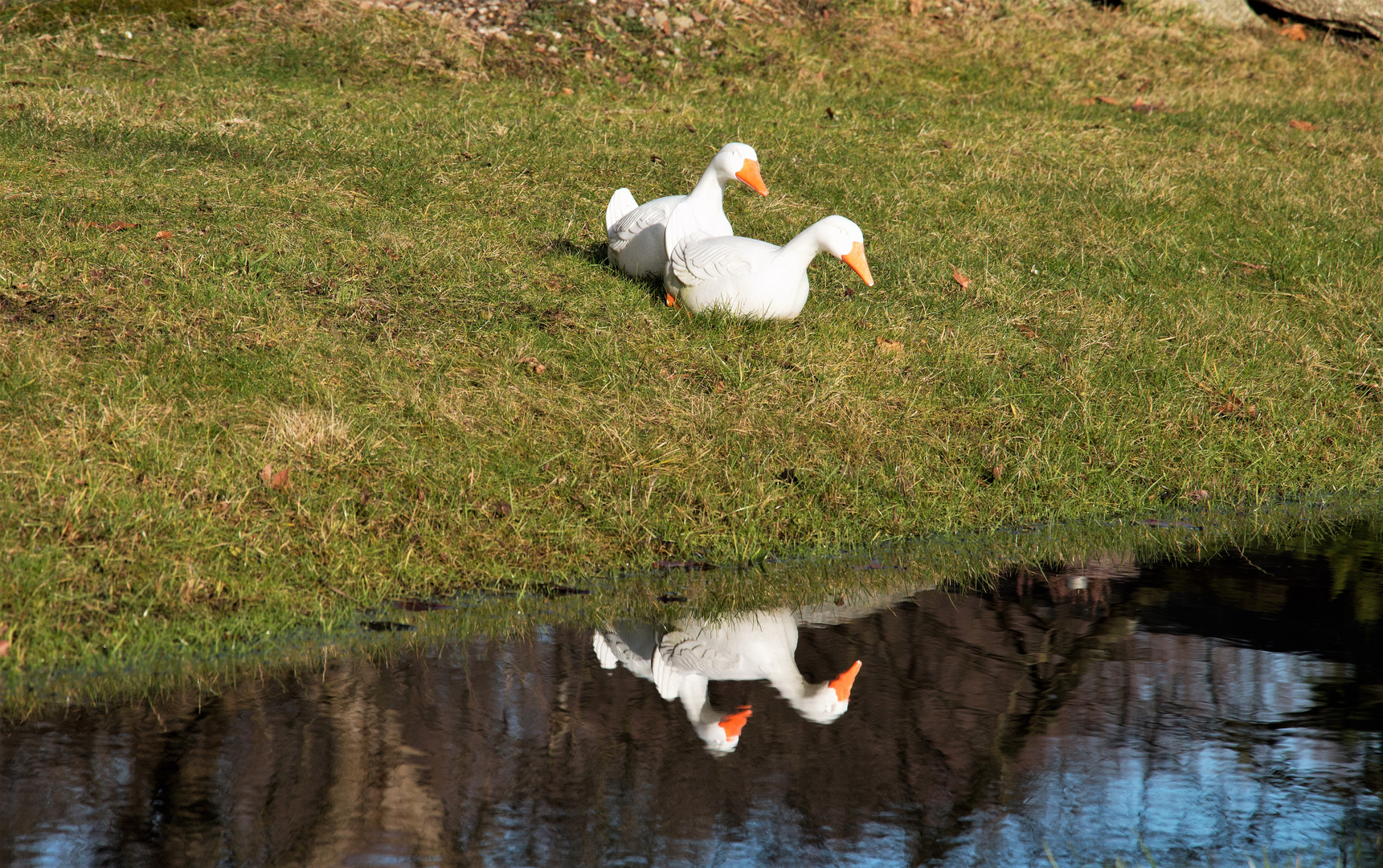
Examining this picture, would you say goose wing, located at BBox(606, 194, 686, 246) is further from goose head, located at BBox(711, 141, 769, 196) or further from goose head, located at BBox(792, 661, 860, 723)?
goose head, located at BBox(792, 661, 860, 723)

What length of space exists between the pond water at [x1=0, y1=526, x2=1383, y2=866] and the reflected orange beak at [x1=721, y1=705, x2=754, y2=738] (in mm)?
16

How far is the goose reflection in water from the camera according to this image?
412cm

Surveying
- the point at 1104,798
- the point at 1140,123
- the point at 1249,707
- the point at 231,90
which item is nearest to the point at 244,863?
the point at 1104,798

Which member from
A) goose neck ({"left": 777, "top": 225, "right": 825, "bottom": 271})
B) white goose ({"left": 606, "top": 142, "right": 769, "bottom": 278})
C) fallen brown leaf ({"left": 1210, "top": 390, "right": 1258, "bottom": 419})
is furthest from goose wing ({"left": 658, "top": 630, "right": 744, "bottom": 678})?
fallen brown leaf ({"left": 1210, "top": 390, "right": 1258, "bottom": 419})

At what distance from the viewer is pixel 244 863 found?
328cm

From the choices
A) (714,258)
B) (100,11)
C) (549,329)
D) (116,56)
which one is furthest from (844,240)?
(100,11)

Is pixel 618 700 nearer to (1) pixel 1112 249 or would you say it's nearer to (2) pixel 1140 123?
(1) pixel 1112 249

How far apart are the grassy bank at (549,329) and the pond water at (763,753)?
2.70ft

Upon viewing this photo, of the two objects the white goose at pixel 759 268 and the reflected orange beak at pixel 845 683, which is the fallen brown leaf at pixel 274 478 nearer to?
the reflected orange beak at pixel 845 683

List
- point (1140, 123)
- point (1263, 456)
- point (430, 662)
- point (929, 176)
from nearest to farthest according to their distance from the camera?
point (430, 662) → point (1263, 456) → point (929, 176) → point (1140, 123)

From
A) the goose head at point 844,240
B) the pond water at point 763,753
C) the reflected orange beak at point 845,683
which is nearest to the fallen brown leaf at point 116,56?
the goose head at point 844,240

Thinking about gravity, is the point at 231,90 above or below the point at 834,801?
above

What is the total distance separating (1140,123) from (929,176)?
338cm

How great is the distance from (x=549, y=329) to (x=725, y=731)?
372cm
